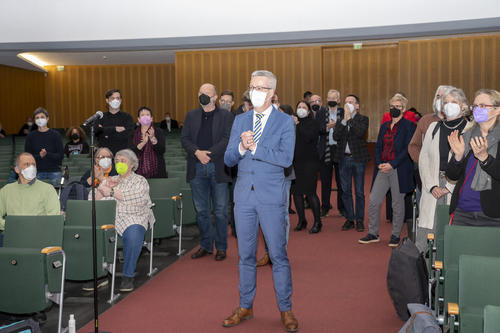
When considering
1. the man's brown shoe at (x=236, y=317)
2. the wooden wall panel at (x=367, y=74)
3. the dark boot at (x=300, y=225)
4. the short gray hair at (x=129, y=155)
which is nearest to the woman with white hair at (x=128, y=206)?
the short gray hair at (x=129, y=155)

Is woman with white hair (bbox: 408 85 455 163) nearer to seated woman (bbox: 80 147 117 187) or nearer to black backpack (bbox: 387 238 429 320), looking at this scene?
black backpack (bbox: 387 238 429 320)

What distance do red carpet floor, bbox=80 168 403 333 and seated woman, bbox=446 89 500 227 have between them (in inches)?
33.3

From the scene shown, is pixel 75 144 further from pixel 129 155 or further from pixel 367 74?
pixel 367 74

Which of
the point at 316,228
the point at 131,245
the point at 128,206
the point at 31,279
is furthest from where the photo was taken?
the point at 316,228

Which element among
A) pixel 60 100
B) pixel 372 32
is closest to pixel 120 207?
pixel 372 32

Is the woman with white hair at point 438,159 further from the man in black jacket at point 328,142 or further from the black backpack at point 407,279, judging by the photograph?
the man in black jacket at point 328,142

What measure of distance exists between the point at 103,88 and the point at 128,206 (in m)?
15.6

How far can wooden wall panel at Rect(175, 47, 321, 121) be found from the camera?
1360 centimetres

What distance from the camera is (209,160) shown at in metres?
4.66

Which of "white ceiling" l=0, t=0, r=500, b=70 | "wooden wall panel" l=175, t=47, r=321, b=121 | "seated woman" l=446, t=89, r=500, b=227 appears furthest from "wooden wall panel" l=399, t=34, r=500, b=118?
"seated woman" l=446, t=89, r=500, b=227

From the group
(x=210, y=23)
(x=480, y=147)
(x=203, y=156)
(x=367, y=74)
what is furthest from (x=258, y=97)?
(x=367, y=74)

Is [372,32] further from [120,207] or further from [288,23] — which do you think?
[120,207]

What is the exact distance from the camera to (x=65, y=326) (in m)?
3.39

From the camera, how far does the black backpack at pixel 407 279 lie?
3.23 meters
